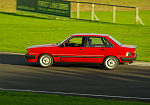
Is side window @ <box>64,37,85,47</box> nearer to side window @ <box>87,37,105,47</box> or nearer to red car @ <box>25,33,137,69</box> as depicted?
red car @ <box>25,33,137,69</box>

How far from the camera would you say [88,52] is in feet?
39.9

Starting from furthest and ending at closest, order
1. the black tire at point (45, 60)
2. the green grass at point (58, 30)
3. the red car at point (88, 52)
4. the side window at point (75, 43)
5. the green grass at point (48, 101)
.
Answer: the green grass at point (58, 30) → the black tire at point (45, 60) → the side window at point (75, 43) → the red car at point (88, 52) → the green grass at point (48, 101)

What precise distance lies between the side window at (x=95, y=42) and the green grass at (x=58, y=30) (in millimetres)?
3553

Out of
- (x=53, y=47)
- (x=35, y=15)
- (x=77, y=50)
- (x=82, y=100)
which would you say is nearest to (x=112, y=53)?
(x=77, y=50)

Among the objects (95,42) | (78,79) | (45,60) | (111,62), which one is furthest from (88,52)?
(78,79)

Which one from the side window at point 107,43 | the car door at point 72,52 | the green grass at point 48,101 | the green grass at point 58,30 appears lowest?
the green grass at point 48,101

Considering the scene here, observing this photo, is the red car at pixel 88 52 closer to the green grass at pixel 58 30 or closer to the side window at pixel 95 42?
the side window at pixel 95 42

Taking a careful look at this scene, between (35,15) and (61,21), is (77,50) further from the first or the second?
(35,15)

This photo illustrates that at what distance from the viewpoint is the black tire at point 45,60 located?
1245 centimetres

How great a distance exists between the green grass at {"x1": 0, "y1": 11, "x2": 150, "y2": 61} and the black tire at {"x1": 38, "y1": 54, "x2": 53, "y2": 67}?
5.00 metres

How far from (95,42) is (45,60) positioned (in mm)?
2225

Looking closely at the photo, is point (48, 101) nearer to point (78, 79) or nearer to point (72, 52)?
point (78, 79)

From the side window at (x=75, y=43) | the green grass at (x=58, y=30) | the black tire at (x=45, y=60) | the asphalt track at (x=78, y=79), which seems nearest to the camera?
the asphalt track at (x=78, y=79)

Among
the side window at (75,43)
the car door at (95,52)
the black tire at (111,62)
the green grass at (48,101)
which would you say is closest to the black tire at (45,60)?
the side window at (75,43)
